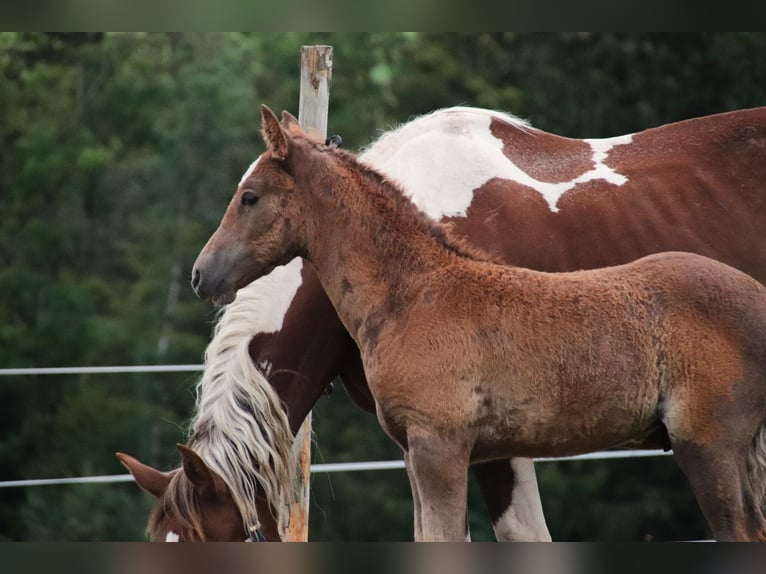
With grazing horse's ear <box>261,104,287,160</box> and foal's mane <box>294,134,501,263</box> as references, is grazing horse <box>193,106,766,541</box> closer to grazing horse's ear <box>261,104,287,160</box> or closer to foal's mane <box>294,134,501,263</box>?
foal's mane <box>294,134,501,263</box>

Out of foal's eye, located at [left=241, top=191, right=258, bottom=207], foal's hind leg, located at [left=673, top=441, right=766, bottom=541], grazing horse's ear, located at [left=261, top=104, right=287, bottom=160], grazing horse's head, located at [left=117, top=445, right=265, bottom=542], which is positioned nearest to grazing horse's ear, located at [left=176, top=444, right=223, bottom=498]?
Answer: grazing horse's head, located at [left=117, top=445, right=265, bottom=542]

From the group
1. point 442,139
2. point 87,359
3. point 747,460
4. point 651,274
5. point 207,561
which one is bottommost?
point 207,561

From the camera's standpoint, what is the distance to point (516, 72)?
46.8 ft

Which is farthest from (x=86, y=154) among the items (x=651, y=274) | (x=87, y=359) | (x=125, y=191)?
(x=651, y=274)

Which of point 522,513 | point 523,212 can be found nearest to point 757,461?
point 522,513

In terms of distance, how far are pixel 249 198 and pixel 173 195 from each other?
10738 millimetres

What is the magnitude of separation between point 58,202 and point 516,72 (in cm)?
594

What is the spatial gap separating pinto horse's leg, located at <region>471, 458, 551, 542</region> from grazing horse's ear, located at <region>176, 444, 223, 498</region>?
0.96 metres

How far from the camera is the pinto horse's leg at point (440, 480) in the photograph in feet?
9.50

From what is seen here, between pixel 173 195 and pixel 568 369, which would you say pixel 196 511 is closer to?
pixel 568 369

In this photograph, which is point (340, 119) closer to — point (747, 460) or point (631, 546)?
point (747, 460)

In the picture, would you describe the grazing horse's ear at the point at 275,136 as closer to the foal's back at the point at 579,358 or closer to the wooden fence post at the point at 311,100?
the foal's back at the point at 579,358
